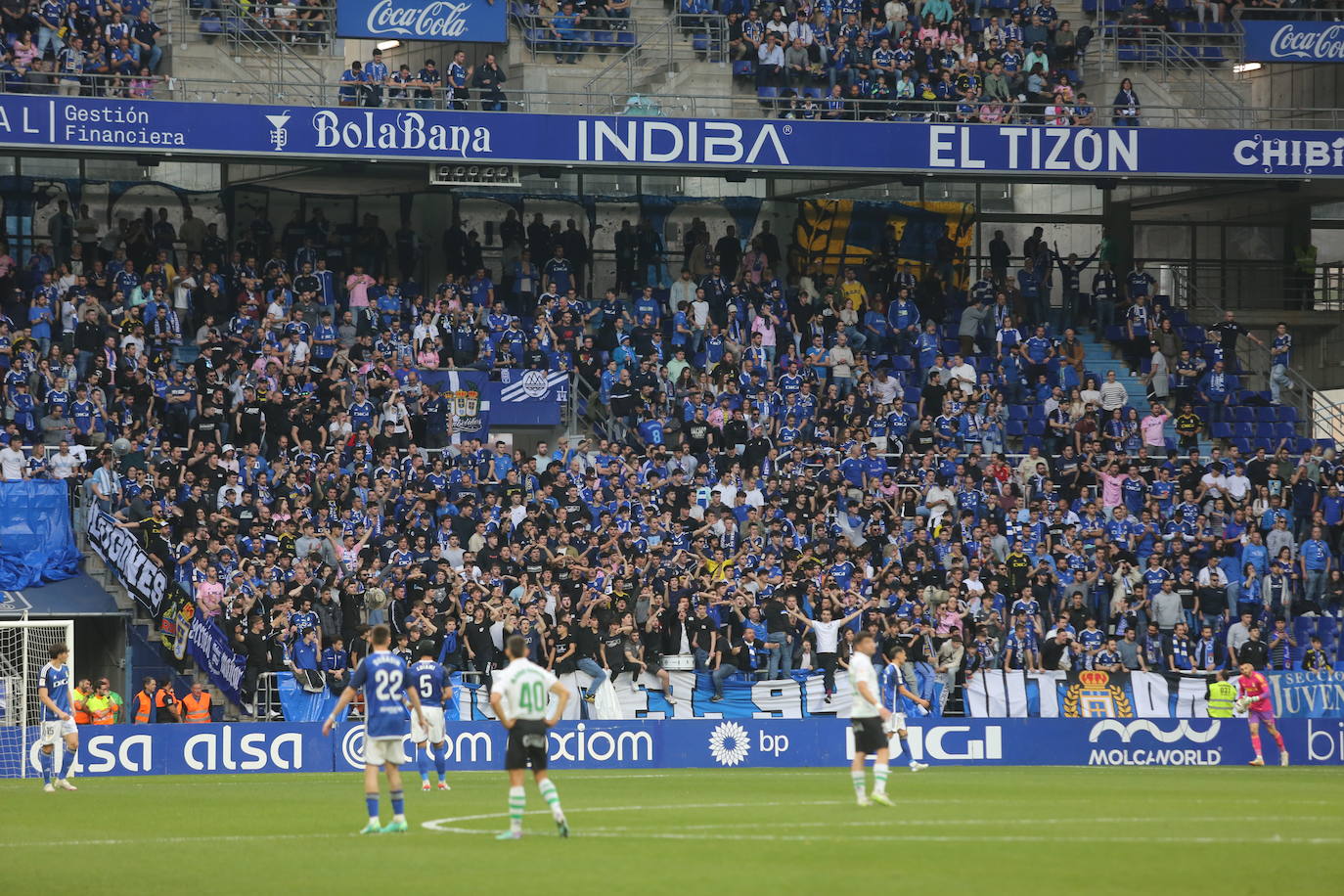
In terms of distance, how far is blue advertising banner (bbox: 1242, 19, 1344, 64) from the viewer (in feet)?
144

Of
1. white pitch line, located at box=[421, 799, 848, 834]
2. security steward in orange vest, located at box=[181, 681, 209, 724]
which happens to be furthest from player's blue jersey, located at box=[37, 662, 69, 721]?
white pitch line, located at box=[421, 799, 848, 834]

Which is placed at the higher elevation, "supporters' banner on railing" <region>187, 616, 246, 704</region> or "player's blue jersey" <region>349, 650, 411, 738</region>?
"player's blue jersey" <region>349, 650, 411, 738</region>

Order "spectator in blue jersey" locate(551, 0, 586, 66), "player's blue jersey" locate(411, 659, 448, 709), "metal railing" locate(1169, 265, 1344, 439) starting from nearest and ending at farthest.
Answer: "player's blue jersey" locate(411, 659, 448, 709) < "spectator in blue jersey" locate(551, 0, 586, 66) < "metal railing" locate(1169, 265, 1344, 439)

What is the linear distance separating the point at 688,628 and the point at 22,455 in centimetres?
1170

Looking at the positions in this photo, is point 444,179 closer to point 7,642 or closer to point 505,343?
point 505,343

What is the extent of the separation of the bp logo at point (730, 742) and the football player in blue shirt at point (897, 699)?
227cm

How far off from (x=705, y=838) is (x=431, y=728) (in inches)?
339

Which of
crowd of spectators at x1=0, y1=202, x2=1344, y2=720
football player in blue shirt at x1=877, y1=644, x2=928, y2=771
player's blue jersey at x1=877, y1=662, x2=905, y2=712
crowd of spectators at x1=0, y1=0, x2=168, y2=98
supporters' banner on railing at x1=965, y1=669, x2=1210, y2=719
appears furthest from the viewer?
crowd of spectators at x1=0, y1=0, x2=168, y2=98

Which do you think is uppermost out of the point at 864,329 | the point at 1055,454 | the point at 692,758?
the point at 864,329

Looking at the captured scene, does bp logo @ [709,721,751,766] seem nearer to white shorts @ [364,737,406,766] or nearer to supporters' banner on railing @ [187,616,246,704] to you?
supporters' banner on railing @ [187,616,246,704]

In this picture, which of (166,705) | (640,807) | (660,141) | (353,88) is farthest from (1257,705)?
(353,88)

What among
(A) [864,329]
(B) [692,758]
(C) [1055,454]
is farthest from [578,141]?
(B) [692,758]

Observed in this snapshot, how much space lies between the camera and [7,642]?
30.9 metres

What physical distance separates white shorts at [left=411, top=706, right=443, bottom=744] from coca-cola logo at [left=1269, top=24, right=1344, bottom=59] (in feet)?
89.0
